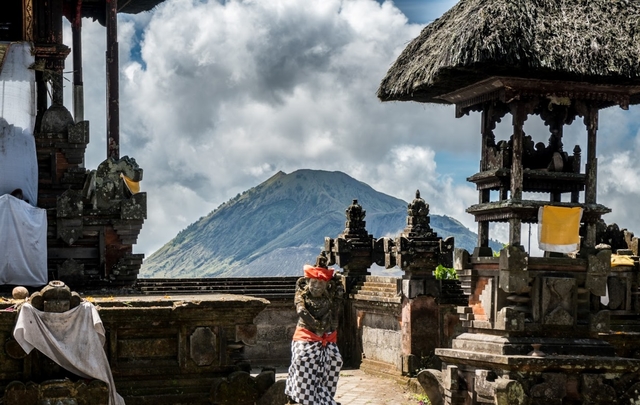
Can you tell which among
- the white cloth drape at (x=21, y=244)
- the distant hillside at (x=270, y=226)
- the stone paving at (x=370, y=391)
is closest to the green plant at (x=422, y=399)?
the stone paving at (x=370, y=391)

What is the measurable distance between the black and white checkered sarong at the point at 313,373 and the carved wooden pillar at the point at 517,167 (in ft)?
10.1

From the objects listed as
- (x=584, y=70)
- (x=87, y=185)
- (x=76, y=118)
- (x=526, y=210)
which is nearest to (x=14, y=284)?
(x=87, y=185)

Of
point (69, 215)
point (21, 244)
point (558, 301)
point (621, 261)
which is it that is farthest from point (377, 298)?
point (21, 244)

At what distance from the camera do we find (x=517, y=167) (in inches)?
595

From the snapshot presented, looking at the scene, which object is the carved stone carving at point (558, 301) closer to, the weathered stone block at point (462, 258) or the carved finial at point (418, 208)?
the weathered stone block at point (462, 258)

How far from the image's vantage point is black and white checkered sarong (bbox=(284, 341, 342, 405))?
14188 mm

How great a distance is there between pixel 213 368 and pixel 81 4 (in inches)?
499

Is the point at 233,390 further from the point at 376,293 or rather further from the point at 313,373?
the point at 376,293

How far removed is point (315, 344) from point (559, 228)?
3936mm

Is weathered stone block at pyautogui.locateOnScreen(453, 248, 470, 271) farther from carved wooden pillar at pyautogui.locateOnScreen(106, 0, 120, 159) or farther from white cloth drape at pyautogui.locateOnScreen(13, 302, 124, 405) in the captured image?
carved wooden pillar at pyautogui.locateOnScreen(106, 0, 120, 159)

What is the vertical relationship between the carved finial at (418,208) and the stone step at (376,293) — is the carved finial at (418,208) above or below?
above

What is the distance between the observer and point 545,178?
15414 millimetres

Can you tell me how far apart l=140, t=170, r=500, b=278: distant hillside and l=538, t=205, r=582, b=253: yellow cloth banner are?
87.3 metres

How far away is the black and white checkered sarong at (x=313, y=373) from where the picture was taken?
14.2 meters
